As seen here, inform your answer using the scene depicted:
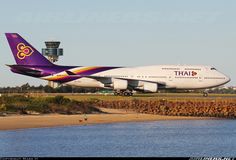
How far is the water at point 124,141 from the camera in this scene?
32531mm

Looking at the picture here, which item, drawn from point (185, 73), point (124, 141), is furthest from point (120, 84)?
point (124, 141)

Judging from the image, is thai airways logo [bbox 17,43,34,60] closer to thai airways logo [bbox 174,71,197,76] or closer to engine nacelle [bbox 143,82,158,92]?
engine nacelle [bbox 143,82,158,92]

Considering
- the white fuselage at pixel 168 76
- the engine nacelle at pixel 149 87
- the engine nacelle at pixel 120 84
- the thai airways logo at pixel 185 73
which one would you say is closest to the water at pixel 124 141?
the engine nacelle at pixel 120 84

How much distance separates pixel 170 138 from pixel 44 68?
139 ft

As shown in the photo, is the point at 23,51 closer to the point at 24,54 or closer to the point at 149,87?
the point at 24,54

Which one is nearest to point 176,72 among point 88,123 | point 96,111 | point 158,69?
point 158,69

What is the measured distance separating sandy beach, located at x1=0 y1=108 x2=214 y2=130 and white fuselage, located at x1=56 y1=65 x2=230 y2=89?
18932mm

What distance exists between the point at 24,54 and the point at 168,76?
18.3 metres

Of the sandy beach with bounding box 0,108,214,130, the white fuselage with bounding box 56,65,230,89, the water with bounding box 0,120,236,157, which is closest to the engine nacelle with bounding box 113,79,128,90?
the white fuselage with bounding box 56,65,230,89

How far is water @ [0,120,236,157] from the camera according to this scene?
32531mm

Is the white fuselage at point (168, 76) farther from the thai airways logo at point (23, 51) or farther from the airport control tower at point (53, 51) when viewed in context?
the airport control tower at point (53, 51)

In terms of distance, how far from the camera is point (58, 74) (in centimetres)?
8000

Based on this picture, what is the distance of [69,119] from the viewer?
169 ft

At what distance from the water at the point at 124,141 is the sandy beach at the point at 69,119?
192 centimetres
